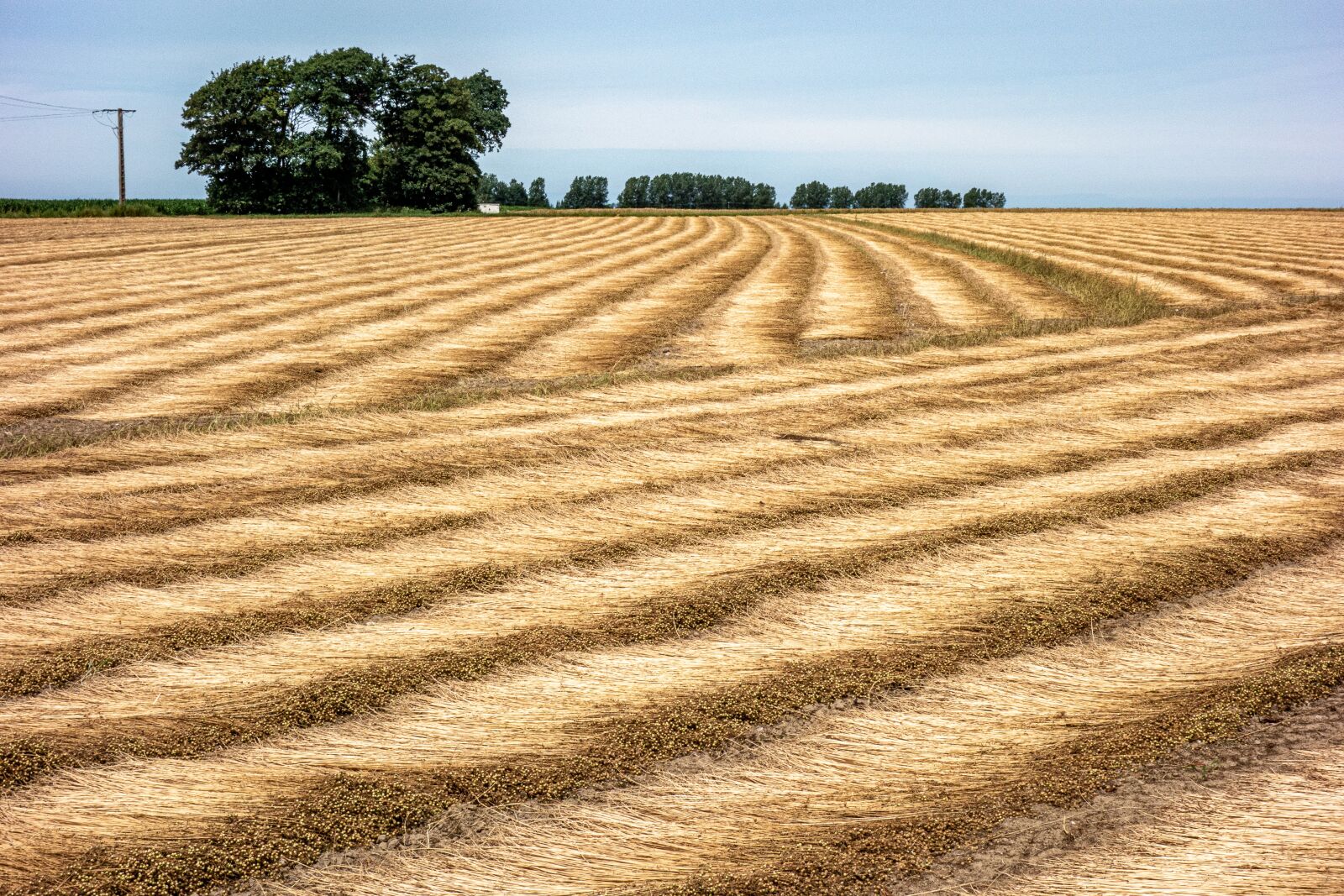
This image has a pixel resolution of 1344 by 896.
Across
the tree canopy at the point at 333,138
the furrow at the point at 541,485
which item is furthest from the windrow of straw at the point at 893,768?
the tree canopy at the point at 333,138

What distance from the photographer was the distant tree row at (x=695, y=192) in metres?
125

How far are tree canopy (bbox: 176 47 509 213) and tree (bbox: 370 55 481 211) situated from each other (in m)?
0.08

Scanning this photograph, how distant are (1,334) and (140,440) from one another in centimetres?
585

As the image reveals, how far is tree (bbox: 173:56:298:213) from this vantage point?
212 ft

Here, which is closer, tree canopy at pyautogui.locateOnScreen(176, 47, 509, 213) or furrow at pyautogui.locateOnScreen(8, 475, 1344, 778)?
furrow at pyautogui.locateOnScreen(8, 475, 1344, 778)

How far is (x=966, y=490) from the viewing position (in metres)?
6.26

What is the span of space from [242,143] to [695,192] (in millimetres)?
68166

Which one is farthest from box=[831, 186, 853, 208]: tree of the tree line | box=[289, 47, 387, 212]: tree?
box=[289, 47, 387, 212]: tree

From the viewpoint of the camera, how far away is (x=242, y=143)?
65125mm

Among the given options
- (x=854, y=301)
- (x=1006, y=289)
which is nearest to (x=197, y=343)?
(x=854, y=301)

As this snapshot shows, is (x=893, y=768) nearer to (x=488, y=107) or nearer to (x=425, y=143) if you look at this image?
(x=425, y=143)

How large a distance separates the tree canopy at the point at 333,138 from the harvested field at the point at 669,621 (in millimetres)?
60472

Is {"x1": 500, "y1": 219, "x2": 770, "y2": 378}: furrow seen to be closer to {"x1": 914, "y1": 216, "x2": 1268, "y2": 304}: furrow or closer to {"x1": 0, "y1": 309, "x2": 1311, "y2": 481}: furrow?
{"x1": 0, "y1": 309, "x2": 1311, "y2": 481}: furrow

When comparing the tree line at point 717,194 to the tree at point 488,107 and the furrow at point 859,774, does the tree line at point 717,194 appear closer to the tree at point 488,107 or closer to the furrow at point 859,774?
the tree at point 488,107
